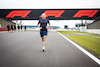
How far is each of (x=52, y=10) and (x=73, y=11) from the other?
Result: 5.80m

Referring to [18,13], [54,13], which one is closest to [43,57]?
[54,13]

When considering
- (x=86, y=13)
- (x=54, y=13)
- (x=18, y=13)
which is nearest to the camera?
(x=86, y=13)

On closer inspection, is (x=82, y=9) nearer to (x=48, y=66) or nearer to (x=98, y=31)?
(x=98, y=31)

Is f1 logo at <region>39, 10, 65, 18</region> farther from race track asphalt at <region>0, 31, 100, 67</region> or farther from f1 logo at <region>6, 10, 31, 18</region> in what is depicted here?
race track asphalt at <region>0, 31, 100, 67</region>

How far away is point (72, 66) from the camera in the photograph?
126 inches

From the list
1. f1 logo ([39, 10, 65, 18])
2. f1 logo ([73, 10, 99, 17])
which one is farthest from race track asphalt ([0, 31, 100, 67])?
f1 logo ([73, 10, 99, 17])

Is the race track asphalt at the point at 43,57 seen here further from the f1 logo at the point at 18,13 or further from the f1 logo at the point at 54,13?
the f1 logo at the point at 18,13

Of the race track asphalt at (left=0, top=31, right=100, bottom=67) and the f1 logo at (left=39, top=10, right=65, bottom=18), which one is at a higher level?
the f1 logo at (left=39, top=10, right=65, bottom=18)

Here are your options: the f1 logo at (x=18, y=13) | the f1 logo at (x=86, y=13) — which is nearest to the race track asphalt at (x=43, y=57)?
the f1 logo at (x=86, y=13)

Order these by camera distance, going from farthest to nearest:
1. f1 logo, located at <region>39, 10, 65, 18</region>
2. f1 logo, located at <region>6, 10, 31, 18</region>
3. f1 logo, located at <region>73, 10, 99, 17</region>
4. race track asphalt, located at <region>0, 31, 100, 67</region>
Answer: f1 logo, located at <region>6, 10, 31, 18</region>
f1 logo, located at <region>39, 10, 65, 18</region>
f1 logo, located at <region>73, 10, 99, 17</region>
race track asphalt, located at <region>0, 31, 100, 67</region>

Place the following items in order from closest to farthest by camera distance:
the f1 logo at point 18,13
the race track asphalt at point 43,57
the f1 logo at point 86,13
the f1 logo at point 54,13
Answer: the race track asphalt at point 43,57 → the f1 logo at point 86,13 → the f1 logo at point 54,13 → the f1 logo at point 18,13

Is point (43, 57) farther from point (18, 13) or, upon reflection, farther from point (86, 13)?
point (18, 13)

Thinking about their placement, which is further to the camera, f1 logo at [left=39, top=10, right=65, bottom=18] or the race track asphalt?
f1 logo at [left=39, top=10, right=65, bottom=18]

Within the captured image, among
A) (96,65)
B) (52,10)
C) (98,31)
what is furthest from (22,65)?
(52,10)
